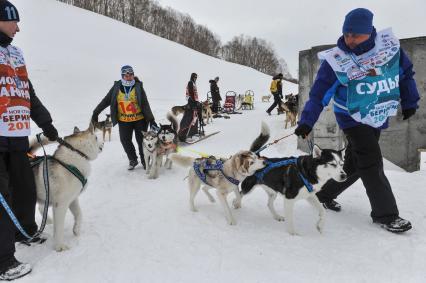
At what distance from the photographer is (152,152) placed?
5.28 m

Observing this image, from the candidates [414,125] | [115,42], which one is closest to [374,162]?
[414,125]

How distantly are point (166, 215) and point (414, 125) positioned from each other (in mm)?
4552

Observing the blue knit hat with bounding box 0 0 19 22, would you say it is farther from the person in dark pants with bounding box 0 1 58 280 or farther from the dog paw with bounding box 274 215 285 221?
the dog paw with bounding box 274 215 285 221

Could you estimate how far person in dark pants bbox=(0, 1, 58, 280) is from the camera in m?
2.30

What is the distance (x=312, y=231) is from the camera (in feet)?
10.1

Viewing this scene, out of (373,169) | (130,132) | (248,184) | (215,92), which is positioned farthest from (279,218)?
(215,92)

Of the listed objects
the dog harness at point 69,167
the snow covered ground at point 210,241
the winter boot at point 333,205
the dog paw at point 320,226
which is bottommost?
the snow covered ground at point 210,241

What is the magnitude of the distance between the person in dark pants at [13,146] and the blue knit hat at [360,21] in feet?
8.08

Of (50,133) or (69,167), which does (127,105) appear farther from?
(69,167)

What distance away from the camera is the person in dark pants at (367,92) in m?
2.73

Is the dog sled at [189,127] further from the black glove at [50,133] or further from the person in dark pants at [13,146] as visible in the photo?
the person in dark pants at [13,146]

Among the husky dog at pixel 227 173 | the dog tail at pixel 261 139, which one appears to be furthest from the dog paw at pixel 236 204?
the dog tail at pixel 261 139

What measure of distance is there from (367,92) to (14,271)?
2890mm

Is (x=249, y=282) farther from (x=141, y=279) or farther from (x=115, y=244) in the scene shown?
(x=115, y=244)
